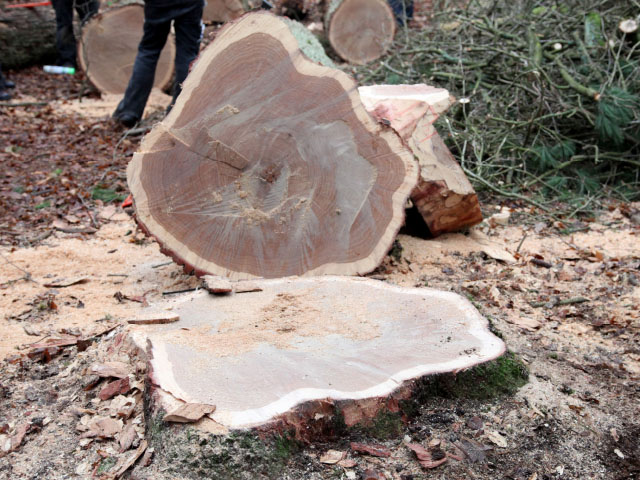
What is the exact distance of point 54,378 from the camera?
2.32m

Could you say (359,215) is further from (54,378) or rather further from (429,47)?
(429,47)

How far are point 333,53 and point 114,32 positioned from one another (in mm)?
3042

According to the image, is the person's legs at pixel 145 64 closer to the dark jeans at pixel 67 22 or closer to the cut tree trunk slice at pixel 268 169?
the dark jeans at pixel 67 22

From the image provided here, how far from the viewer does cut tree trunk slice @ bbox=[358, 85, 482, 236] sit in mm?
3682

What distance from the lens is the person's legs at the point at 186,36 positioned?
5328 mm

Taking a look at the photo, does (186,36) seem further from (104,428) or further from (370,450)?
(370,450)

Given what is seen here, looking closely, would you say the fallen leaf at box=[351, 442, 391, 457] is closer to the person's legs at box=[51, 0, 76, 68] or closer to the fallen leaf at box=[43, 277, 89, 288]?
the fallen leaf at box=[43, 277, 89, 288]

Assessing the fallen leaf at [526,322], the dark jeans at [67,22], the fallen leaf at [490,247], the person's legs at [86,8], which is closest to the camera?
the fallen leaf at [526,322]

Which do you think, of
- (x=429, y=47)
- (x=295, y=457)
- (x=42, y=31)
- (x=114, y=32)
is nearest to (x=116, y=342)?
(x=295, y=457)

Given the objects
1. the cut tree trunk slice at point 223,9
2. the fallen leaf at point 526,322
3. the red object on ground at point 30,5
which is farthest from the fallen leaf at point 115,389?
the red object on ground at point 30,5

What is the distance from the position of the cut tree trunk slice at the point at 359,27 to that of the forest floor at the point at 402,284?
3.99m

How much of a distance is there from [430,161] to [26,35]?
641 centimetres

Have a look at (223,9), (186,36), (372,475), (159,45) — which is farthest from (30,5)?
(372,475)

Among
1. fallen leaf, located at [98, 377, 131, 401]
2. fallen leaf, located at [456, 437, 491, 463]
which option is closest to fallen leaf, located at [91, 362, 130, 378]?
fallen leaf, located at [98, 377, 131, 401]
